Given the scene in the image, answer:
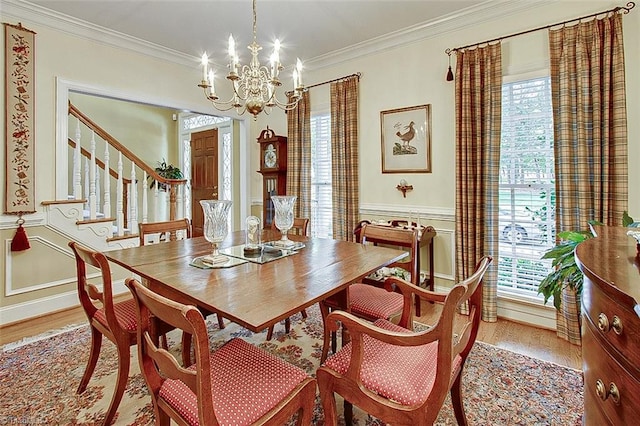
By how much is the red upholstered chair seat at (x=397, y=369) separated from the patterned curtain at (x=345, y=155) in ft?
7.67

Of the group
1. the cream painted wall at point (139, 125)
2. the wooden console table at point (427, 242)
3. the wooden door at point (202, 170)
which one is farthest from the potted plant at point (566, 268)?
the cream painted wall at point (139, 125)

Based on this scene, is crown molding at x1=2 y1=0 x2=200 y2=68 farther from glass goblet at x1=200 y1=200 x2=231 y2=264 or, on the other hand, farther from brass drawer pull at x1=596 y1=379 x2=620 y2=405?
brass drawer pull at x1=596 y1=379 x2=620 y2=405

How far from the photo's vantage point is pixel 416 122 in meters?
3.29

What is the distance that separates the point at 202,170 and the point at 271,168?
2.05 m

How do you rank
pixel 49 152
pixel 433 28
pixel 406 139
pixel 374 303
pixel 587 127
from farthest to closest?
pixel 406 139 < pixel 433 28 < pixel 49 152 < pixel 587 127 < pixel 374 303

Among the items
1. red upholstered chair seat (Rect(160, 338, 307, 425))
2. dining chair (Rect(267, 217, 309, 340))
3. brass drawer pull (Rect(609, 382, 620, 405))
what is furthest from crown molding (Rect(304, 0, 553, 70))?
red upholstered chair seat (Rect(160, 338, 307, 425))

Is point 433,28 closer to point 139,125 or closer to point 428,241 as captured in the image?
point 428,241

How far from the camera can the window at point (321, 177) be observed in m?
4.06

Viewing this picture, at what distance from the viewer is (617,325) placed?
76 centimetres

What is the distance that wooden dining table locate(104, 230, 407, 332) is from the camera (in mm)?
1139

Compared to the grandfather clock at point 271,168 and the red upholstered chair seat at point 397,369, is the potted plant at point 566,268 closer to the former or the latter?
the red upholstered chair seat at point 397,369

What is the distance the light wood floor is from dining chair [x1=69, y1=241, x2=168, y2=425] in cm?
133

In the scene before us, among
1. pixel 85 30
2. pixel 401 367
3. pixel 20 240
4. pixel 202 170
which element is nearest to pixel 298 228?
pixel 401 367

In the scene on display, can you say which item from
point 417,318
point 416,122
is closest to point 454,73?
point 416,122
